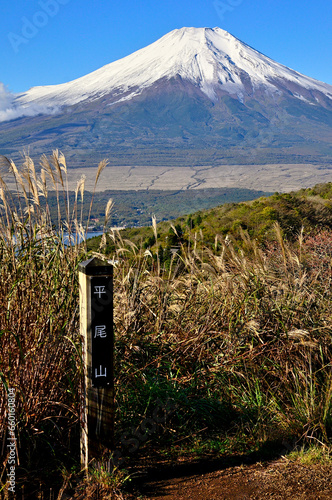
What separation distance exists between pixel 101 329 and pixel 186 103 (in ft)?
605

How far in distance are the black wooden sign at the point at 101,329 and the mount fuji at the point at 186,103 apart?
146 metres

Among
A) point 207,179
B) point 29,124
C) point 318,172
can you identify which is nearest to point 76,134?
point 29,124

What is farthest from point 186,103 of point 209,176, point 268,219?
point 268,219

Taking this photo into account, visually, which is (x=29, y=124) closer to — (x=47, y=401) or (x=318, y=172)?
(x=318, y=172)

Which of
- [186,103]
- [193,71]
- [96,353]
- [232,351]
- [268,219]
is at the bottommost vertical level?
[232,351]

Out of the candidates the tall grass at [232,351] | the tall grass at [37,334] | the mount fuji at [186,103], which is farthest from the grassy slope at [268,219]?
the mount fuji at [186,103]

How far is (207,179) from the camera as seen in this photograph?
10362 cm

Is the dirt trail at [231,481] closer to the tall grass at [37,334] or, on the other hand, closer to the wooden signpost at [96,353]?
the wooden signpost at [96,353]

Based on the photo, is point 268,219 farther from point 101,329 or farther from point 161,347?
point 101,329

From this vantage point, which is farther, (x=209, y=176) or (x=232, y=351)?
(x=209, y=176)

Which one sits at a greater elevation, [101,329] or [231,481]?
[101,329]

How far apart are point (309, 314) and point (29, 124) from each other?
579ft

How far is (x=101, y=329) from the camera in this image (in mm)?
2629

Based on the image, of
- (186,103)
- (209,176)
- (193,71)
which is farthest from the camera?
(193,71)
